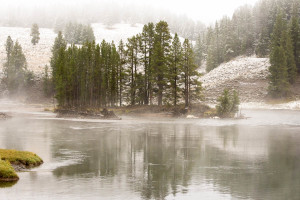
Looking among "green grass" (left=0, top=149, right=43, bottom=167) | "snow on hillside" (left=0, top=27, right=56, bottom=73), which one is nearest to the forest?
"snow on hillside" (left=0, top=27, right=56, bottom=73)

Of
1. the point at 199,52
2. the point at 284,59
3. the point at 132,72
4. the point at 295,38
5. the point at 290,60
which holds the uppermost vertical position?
the point at 199,52

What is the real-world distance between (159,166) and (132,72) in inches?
2082

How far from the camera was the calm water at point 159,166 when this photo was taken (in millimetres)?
15883

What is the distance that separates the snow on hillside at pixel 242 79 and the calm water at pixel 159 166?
57.6 metres

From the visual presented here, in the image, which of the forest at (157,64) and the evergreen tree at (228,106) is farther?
the forest at (157,64)

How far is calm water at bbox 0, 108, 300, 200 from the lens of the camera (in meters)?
15.9

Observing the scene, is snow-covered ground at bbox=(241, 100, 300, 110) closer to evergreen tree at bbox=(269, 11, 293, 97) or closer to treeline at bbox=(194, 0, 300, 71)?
evergreen tree at bbox=(269, 11, 293, 97)

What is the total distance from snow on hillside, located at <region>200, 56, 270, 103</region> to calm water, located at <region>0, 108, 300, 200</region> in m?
57.6

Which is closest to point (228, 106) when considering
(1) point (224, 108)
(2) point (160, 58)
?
(1) point (224, 108)

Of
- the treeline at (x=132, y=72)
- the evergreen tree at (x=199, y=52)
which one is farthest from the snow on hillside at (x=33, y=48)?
the evergreen tree at (x=199, y=52)

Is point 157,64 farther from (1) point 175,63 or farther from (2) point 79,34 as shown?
(2) point 79,34

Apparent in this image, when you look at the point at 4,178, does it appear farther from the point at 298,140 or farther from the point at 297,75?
the point at 297,75

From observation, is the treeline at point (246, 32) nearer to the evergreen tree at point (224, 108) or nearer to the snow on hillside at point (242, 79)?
the snow on hillside at point (242, 79)

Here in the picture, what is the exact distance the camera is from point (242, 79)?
100750 mm
